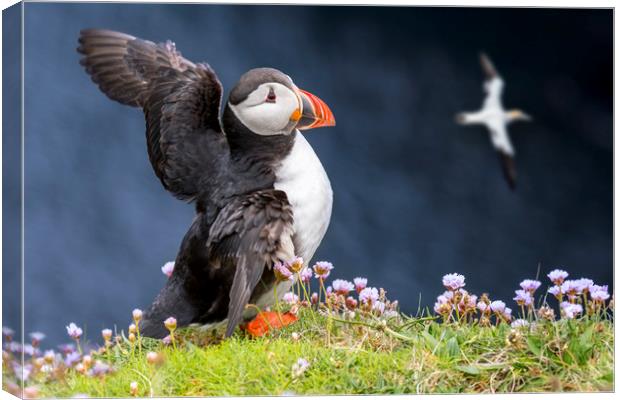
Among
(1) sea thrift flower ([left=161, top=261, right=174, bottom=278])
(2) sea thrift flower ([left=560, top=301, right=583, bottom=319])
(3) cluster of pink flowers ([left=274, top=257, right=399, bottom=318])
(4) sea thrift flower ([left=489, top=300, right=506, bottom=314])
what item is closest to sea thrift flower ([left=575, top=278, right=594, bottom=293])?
(2) sea thrift flower ([left=560, top=301, right=583, bottom=319])

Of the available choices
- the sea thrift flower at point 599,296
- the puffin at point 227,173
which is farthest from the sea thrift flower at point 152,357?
the sea thrift flower at point 599,296

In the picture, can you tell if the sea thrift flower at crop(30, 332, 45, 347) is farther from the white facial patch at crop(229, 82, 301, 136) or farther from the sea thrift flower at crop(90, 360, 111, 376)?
the white facial patch at crop(229, 82, 301, 136)

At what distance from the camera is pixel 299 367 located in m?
5.00

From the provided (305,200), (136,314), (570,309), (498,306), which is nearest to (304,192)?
(305,200)

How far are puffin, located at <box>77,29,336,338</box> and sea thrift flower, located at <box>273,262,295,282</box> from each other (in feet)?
0.08

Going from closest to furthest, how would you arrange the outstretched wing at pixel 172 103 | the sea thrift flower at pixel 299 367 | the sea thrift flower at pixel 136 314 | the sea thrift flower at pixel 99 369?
the sea thrift flower at pixel 299 367
the sea thrift flower at pixel 99 369
the sea thrift flower at pixel 136 314
the outstretched wing at pixel 172 103

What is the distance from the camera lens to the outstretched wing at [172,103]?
5.41 metres

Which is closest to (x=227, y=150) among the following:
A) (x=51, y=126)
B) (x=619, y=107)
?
(x=51, y=126)

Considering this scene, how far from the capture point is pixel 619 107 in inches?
218

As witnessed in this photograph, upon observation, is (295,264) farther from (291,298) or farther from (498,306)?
(498,306)

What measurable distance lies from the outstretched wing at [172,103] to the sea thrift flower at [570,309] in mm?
1582

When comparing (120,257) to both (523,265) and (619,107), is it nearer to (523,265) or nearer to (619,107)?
(523,265)

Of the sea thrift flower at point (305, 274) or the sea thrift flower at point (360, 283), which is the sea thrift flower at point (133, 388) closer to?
the sea thrift flower at point (305, 274)

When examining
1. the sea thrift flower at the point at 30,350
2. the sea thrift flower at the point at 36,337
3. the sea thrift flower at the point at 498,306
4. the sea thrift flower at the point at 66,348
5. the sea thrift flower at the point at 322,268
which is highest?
the sea thrift flower at the point at 498,306
